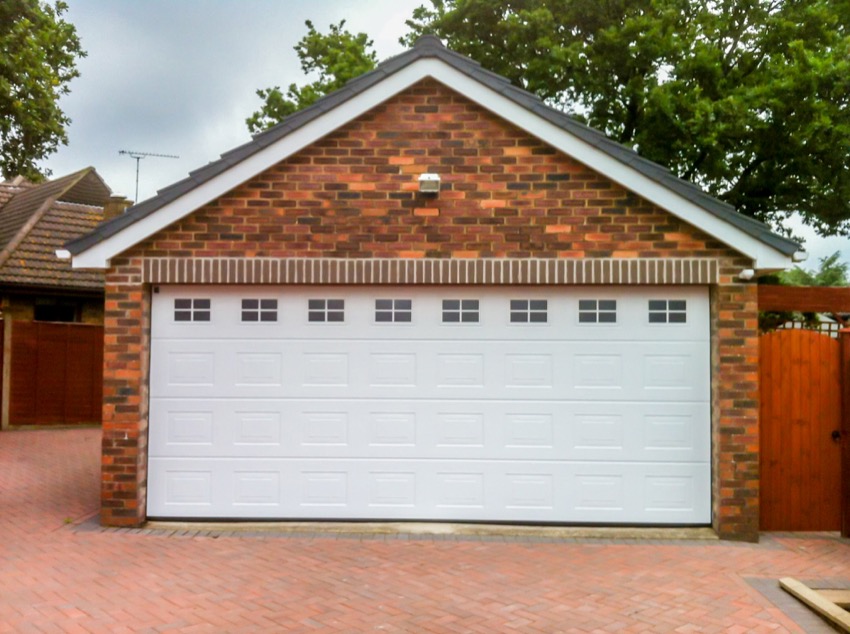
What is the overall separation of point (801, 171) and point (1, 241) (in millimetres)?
17742

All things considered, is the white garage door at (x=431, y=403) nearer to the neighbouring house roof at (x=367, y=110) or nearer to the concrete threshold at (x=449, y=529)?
the concrete threshold at (x=449, y=529)

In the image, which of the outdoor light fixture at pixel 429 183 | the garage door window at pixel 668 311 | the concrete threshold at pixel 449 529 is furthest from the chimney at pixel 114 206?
the garage door window at pixel 668 311

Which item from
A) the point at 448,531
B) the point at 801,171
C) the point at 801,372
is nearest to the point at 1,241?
the point at 448,531

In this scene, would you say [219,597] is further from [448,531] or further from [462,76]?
[462,76]

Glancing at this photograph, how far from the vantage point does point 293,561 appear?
7348 mm

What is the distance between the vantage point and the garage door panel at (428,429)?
8539mm

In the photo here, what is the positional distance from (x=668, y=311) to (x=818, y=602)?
10.6 feet

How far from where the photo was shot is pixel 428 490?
28.2 feet

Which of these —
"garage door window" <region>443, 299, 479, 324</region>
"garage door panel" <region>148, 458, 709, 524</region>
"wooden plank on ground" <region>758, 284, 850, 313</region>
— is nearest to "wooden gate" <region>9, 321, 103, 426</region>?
"garage door panel" <region>148, 458, 709, 524</region>

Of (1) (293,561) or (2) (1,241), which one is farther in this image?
(2) (1,241)

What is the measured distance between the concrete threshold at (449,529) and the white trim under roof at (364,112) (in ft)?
9.43

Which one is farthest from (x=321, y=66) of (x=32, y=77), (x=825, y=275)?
(x=825, y=275)

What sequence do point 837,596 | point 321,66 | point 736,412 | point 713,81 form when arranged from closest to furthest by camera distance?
point 837,596 → point 736,412 → point 713,81 → point 321,66

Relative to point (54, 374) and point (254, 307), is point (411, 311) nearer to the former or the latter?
point (254, 307)
